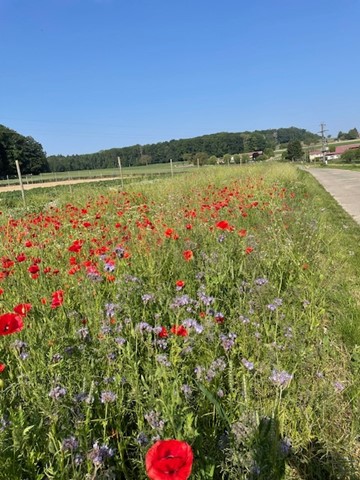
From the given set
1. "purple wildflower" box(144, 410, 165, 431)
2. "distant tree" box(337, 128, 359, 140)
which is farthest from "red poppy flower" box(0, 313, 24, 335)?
"distant tree" box(337, 128, 359, 140)

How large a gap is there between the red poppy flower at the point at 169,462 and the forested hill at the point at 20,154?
96423 millimetres

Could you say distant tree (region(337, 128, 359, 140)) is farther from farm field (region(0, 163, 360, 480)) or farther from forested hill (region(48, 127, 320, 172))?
farm field (region(0, 163, 360, 480))

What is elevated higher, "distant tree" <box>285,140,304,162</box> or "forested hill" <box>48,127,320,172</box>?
"forested hill" <box>48,127,320,172</box>

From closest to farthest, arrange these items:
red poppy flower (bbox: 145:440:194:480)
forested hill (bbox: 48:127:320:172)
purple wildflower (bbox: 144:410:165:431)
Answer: red poppy flower (bbox: 145:440:194:480) < purple wildflower (bbox: 144:410:165:431) < forested hill (bbox: 48:127:320:172)

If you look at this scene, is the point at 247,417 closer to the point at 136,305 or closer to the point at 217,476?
the point at 217,476

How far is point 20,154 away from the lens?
92.3 metres

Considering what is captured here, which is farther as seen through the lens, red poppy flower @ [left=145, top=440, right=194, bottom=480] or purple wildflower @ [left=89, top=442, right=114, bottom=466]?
purple wildflower @ [left=89, top=442, right=114, bottom=466]

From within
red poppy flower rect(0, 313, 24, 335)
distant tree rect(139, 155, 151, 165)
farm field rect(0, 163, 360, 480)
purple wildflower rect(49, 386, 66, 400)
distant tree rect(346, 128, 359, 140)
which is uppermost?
distant tree rect(346, 128, 359, 140)

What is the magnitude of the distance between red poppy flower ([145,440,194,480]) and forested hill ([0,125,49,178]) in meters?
96.4

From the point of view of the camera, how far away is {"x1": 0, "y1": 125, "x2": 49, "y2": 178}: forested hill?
298ft

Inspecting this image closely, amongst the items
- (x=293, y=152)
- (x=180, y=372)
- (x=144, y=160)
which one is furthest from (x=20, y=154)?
(x=180, y=372)

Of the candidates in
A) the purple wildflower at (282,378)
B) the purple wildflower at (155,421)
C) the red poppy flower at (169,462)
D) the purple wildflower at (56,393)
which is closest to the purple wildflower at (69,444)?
the purple wildflower at (56,393)

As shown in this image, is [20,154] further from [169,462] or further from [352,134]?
[352,134]

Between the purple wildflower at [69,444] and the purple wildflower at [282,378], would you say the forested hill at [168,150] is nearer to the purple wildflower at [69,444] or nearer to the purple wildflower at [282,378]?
the purple wildflower at [282,378]
